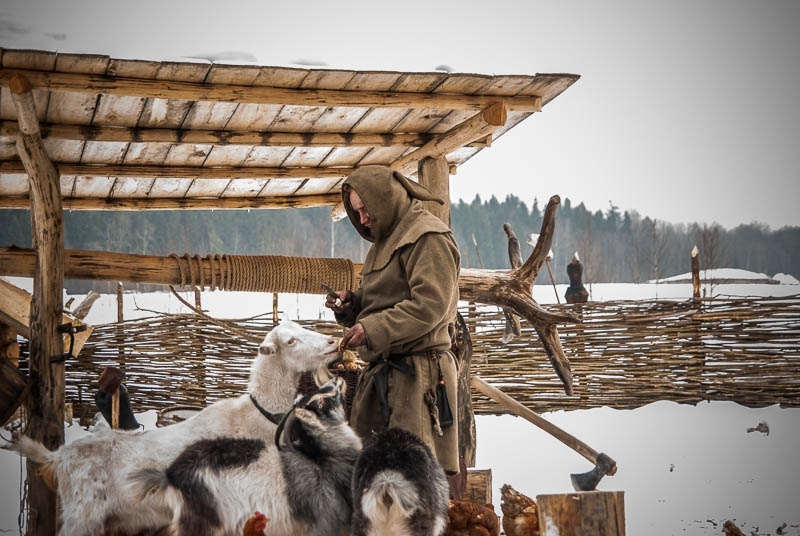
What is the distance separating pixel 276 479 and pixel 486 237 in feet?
71.3

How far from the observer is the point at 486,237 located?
24562 mm

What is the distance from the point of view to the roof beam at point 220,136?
4.91 m

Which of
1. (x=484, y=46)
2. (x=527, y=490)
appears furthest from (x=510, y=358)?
(x=484, y=46)

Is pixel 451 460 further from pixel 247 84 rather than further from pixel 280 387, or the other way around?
pixel 247 84

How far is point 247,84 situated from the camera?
173 inches

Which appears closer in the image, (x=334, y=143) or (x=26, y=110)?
(x=26, y=110)

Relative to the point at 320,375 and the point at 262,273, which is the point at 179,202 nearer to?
the point at 262,273

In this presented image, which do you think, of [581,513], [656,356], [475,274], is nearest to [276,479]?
[581,513]

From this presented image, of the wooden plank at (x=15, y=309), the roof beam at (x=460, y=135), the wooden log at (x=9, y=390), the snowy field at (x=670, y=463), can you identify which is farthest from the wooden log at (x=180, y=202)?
the snowy field at (x=670, y=463)

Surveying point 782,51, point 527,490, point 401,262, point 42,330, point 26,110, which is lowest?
point 527,490

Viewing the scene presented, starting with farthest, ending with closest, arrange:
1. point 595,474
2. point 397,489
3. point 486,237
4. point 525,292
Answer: point 486,237 < point 525,292 < point 595,474 < point 397,489

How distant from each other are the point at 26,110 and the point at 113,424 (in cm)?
196

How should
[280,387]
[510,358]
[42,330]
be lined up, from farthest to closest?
1. [510,358]
2. [42,330]
3. [280,387]

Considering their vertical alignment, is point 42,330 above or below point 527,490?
above
